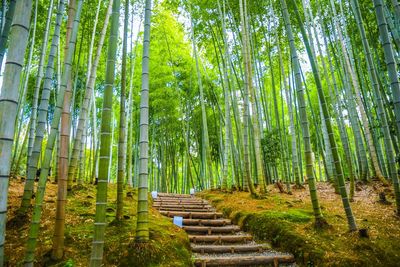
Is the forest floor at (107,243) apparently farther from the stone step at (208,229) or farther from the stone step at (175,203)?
the stone step at (175,203)

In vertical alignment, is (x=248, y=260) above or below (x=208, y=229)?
below

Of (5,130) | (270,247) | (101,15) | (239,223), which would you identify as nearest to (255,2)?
(101,15)

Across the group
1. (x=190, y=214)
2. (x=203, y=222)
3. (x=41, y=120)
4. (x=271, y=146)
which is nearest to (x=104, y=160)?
(x=41, y=120)

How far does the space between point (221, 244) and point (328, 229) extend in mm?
1301

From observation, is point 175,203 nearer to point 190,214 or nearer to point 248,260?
point 190,214

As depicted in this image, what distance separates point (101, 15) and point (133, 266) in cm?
513

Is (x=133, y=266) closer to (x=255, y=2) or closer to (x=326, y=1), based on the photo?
(x=255, y=2)

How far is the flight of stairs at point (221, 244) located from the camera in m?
3.00

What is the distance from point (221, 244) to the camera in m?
3.72

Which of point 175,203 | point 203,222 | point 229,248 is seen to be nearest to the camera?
point 229,248

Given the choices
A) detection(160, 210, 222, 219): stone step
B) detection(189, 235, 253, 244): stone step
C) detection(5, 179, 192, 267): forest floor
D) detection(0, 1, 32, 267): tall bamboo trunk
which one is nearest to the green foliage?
detection(160, 210, 222, 219): stone step

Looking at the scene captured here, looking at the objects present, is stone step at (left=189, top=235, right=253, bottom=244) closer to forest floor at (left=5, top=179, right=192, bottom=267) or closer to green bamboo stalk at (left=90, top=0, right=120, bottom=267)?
forest floor at (left=5, top=179, right=192, bottom=267)

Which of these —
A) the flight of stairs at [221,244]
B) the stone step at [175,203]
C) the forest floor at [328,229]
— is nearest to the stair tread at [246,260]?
the flight of stairs at [221,244]

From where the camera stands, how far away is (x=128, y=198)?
16.2 feet
